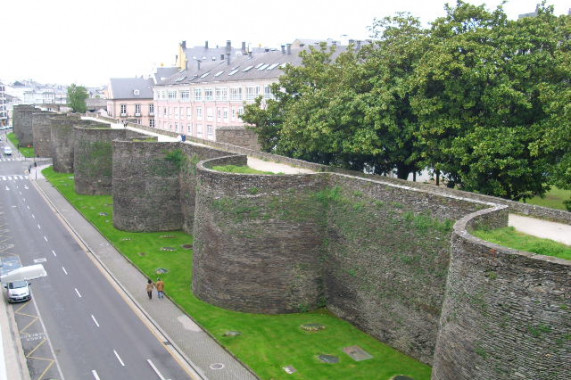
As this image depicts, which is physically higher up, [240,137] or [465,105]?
[465,105]

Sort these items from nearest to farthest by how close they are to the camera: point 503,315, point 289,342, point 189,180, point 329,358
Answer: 1. point 503,315
2. point 329,358
3. point 289,342
4. point 189,180

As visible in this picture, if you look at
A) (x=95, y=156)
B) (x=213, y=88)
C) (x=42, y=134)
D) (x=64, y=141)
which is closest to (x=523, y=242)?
(x=95, y=156)

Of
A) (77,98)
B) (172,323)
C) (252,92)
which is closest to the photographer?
(172,323)

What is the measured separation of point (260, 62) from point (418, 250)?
61.0 metres

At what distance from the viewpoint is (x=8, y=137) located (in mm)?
144000

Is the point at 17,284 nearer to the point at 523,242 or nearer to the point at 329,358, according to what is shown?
the point at 329,358

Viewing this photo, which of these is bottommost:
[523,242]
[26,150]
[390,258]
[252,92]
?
[26,150]

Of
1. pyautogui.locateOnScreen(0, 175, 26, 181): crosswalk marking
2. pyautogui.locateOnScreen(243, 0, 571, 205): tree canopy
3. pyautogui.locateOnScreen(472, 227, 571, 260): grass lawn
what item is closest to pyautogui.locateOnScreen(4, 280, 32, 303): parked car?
pyautogui.locateOnScreen(243, 0, 571, 205): tree canopy

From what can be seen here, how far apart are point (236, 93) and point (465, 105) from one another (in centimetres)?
5377

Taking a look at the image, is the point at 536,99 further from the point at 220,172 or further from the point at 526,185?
the point at 220,172

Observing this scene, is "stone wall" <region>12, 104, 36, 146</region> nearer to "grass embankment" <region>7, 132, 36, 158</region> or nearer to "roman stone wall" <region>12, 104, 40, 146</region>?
"roman stone wall" <region>12, 104, 40, 146</region>

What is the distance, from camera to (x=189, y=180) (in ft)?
157

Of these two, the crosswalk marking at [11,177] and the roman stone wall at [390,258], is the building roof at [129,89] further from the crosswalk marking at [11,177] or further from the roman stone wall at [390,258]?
the roman stone wall at [390,258]

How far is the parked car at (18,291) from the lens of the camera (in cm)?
3400
